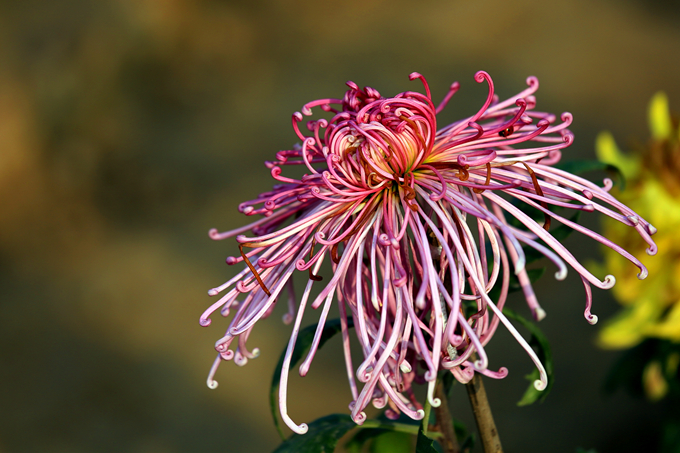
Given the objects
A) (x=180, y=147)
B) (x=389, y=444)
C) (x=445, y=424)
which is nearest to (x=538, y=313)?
(x=445, y=424)

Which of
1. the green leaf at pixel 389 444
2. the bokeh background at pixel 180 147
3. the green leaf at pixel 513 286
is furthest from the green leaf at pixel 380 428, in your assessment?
the bokeh background at pixel 180 147

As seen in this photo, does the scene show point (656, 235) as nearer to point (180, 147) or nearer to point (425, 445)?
point (425, 445)

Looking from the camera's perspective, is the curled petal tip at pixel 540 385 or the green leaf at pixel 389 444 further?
the green leaf at pixel 389 444

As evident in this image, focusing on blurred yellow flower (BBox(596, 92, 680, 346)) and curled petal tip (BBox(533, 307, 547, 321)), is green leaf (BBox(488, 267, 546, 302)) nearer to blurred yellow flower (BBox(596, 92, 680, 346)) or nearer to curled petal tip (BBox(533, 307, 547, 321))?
curled petal tip (BBox(533, 307, 547, 321))

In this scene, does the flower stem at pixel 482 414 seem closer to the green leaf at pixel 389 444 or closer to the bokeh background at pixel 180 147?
the green leaf at pixel 389 444

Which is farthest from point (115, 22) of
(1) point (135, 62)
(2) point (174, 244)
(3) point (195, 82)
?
(2) point (174, 244)
